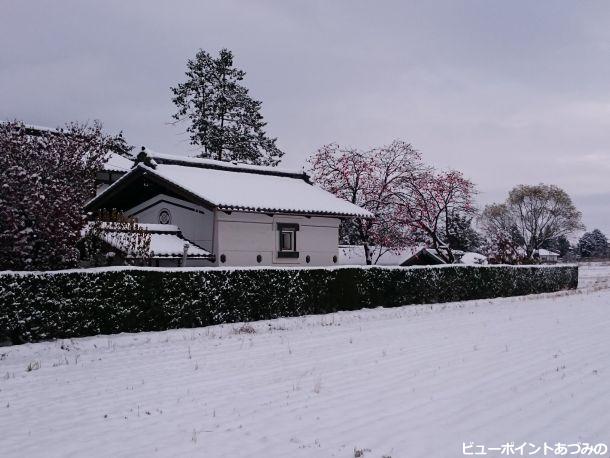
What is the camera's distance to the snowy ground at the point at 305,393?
562cm

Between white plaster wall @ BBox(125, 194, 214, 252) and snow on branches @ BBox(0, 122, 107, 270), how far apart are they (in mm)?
6777

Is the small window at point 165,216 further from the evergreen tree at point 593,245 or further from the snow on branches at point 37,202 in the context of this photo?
the evergreen tree at point 593,245

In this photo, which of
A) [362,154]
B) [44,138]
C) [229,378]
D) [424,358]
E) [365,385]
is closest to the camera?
[365,385]

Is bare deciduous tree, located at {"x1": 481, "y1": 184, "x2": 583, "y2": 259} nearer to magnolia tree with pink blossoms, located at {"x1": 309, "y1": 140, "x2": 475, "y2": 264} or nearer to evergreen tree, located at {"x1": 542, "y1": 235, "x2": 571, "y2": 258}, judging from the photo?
magnolia tree with pink blossoms, located at {"x1": 309, "y1": 140, "x2": 475, "y2": 264}

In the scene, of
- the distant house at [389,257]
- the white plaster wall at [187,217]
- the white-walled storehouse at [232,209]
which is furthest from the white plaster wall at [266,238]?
the distant house at [389,257]

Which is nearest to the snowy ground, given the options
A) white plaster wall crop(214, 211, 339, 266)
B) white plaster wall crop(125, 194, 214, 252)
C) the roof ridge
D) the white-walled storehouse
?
white plaster wall crop(214, 211, 339, 266)

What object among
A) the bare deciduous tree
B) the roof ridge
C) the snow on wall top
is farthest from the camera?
the bare deciduous tree

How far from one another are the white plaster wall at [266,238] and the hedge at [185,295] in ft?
17.0

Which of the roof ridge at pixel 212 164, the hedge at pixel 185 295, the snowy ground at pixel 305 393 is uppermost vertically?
the roof ridge at pixel 212 164

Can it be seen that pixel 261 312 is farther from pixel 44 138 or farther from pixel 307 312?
pixel 44 138

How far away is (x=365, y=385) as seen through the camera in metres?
8.02

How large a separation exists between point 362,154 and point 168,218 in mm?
17611

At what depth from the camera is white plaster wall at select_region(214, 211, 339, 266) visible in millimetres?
22797

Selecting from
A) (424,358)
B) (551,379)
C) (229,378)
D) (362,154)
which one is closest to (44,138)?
(229,378)
